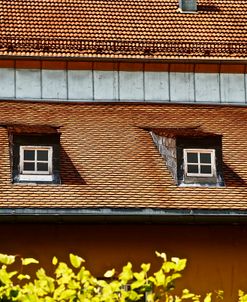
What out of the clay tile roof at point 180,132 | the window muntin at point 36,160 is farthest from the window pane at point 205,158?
the window muntin at point 36,160

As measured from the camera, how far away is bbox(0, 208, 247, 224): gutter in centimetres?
1697

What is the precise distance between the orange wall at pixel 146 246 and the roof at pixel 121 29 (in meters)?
5.15

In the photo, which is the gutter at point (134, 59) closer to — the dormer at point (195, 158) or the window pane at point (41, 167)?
the dormer at point (195, 158)

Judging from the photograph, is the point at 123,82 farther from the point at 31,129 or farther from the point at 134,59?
the point at 31,129

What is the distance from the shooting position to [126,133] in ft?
64.8

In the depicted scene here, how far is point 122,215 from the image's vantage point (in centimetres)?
1719

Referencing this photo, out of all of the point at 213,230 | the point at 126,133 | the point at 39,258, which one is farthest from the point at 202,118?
the point at 39,258

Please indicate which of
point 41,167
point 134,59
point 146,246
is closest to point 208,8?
point 134,59

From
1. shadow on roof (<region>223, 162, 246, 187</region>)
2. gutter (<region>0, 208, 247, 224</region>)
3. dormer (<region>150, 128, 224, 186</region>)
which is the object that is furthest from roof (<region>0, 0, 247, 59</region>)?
gutter (<region>0, 208, 247, 224</region>)

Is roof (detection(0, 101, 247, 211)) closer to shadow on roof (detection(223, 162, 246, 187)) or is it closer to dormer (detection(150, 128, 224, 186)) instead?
shadow on roof (detection(223, 162, 246, 187))

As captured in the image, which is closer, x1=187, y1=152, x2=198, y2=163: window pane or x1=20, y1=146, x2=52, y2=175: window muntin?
x1=20, y1=146, x2=52, y2=175: window muntin

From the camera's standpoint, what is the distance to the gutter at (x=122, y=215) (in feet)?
55.7

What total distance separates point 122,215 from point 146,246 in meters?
0.93

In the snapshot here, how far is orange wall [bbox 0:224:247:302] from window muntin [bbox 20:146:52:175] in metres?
0.86
